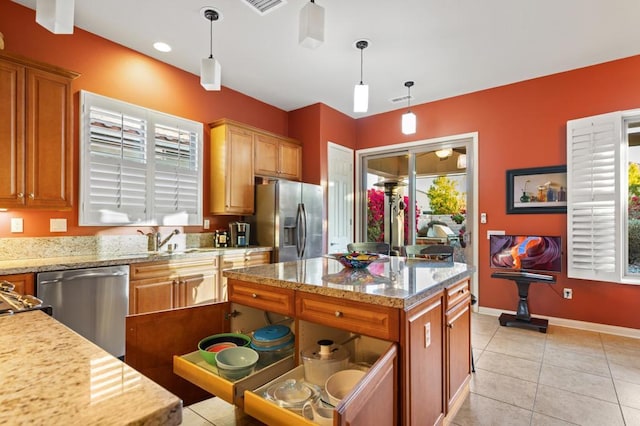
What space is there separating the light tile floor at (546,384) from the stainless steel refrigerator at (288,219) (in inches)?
83.8

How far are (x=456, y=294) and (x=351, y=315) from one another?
2.76 ft

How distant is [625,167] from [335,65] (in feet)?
10.9

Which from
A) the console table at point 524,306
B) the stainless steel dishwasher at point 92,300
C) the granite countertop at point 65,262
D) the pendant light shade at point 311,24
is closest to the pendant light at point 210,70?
the pendant light shade at point 311,24

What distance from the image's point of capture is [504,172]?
4.19 meters

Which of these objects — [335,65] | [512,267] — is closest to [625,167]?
[512,267]

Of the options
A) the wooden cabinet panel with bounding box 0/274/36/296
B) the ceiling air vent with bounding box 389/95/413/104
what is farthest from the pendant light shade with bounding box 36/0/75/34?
the ceiling air vent with bounding box 389/95/413/104

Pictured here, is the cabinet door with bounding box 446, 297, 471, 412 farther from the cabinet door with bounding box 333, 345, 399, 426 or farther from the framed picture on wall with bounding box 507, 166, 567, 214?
the framed picture on wall with bounding box 507, 166, 567, 214

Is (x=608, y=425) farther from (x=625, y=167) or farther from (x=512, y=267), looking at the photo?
(x=625, y=167)

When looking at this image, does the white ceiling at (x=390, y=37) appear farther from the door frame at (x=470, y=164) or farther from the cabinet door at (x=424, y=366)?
the cabinet door at (x=424, y=366)

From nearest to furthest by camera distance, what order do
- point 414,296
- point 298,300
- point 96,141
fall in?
point 414,296, point 298,300, point 96,141

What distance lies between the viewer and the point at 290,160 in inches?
191

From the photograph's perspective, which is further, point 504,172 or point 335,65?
point 504,172

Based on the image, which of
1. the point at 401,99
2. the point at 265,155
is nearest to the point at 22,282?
the point at 265,155

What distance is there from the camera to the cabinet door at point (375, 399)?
913 mm
